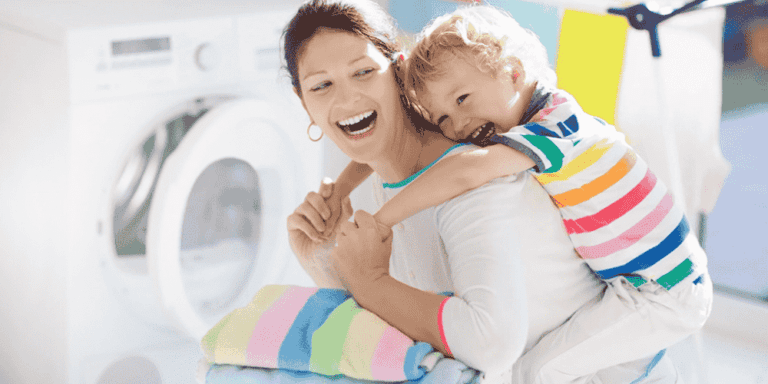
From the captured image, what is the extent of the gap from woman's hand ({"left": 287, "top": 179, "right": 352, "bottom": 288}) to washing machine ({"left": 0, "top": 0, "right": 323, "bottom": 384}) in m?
0.53

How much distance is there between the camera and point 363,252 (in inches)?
35.0

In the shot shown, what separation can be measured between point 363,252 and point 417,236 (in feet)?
0.48

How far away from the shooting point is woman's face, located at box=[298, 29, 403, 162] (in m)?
0.99

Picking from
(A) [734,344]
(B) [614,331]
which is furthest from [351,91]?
(A) [734,344]

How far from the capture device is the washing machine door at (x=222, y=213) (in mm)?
1545

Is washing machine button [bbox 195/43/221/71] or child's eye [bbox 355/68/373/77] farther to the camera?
washing machine button [bbox 195/43/221/71]

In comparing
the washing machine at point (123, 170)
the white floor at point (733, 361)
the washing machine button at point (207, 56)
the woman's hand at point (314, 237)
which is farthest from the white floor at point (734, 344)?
the washing machine button at point (207, 56)

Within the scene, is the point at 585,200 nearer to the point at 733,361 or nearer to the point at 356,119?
the point at 356,119

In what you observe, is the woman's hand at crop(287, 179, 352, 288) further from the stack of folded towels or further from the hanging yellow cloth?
the hanging yellow cloth

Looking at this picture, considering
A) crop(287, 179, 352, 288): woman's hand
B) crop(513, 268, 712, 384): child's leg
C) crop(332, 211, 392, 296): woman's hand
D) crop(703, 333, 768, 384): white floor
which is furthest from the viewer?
crop(703, 333, 768, 384): white floor

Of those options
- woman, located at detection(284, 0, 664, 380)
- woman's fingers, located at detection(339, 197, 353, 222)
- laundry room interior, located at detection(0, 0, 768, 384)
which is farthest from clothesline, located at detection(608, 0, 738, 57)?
woman's fingers, located at detection(339, 197, 353, 222)

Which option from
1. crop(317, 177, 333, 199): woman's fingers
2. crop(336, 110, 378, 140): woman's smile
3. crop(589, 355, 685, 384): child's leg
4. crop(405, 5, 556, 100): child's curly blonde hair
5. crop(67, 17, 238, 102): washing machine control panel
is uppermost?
crop(67, 17, 238, 102): washing machine control panel

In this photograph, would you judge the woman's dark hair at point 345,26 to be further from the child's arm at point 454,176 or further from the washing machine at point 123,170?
the washing machine at point 123,170

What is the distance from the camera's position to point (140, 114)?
1557 millimetres
